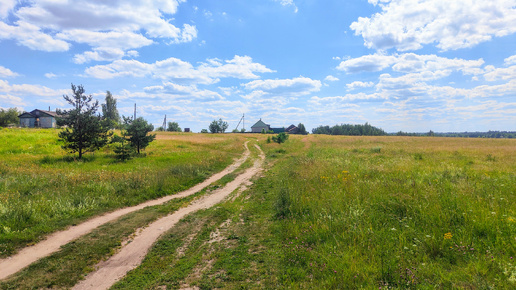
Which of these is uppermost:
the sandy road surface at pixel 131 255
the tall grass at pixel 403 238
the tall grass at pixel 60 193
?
the tall grass at pixel 403 238

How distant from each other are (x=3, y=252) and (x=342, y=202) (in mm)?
10078

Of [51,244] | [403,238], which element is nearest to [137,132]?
[51,244]

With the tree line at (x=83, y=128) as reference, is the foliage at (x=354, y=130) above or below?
above

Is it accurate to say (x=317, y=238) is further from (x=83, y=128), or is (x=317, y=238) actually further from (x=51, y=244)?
(x=83, y=128)

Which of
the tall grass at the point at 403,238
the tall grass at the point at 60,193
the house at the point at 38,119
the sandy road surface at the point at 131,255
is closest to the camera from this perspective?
the tall grass at the point at 403,238

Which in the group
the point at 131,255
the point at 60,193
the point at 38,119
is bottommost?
the point at 131,255

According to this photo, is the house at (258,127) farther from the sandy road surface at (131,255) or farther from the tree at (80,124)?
the sandy road surface at (131,255)

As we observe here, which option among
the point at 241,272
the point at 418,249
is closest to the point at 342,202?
the point at 418,249

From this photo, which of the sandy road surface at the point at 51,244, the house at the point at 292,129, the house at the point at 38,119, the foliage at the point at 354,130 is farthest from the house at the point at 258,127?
the sandy road surface at the point at 51,244

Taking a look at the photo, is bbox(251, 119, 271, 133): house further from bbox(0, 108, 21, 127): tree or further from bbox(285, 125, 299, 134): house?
bbox(0, 108, 21, 127): tree

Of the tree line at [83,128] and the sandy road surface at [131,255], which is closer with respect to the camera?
the sandy road surface at [131,255]

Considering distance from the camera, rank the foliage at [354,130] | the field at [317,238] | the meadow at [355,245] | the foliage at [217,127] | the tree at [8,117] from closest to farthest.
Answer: the meadow at [355,245], the field at [317,238], the tree at [8,117], the foliage at [217,127], the foliage at [354,130]

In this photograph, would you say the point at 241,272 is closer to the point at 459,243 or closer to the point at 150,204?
the point at 459,243

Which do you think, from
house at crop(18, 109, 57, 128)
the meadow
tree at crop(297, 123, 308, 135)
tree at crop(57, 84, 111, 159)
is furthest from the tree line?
tree at crop(297, 123, 308, 135)
